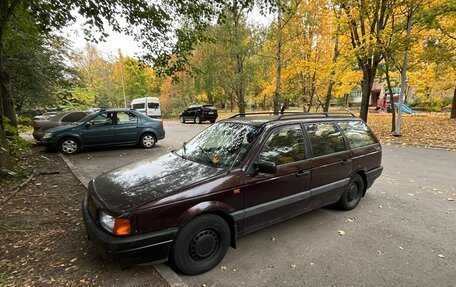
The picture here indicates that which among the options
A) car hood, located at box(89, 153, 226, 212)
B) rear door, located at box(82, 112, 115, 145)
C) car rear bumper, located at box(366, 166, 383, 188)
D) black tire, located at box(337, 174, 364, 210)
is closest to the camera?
car hood, located at box(89, 153, 226, 212)

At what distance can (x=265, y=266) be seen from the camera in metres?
2.75

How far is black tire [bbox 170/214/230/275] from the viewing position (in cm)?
247

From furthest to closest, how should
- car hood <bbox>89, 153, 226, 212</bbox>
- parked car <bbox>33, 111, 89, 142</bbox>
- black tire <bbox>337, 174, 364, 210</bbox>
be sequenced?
1. parked car <bbox>33, 111, 89, 142</bbox>
2. black tire <bbox>337, 174, 364, 210</bbox>
3. car hood <bbox>89, 153, 226, 212</bbox>

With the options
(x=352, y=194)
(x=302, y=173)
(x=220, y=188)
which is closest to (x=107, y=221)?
(x=220, y=188)

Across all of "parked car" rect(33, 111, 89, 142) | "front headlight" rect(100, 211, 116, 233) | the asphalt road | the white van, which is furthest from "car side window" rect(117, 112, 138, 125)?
the white van

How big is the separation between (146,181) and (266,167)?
1.32m

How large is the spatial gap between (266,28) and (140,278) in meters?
17.9

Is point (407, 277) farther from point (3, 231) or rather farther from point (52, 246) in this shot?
point (3, 231)

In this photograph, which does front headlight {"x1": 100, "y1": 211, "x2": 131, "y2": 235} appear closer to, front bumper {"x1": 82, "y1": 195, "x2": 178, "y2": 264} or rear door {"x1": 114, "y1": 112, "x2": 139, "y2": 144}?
front bumper {"x1": 82, "y1": 195, "x2": 178, "y2": 264}

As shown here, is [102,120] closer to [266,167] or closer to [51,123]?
[51,123]

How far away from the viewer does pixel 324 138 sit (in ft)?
12.3

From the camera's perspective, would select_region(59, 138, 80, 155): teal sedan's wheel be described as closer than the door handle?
No

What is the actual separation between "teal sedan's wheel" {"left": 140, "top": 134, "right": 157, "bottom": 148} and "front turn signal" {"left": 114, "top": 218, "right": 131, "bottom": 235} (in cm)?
811

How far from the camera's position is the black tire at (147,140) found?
9.99 meters
